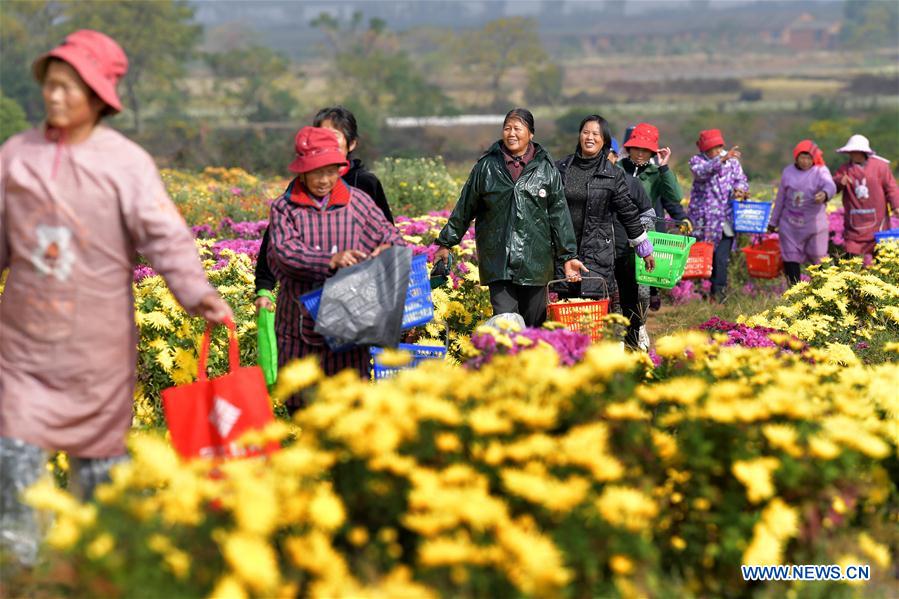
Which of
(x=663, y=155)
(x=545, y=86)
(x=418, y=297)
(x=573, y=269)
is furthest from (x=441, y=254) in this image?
(x=545, y=86)

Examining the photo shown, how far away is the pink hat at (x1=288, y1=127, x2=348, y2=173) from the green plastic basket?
3020 mm

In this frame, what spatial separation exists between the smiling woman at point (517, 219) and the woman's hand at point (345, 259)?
1.36 meters

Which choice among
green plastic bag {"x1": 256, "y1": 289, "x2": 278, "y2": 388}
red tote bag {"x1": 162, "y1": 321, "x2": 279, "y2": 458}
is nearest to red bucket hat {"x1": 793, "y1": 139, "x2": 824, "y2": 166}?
green plastic bag {"x1": 256, "y1": 289, "x2": 278, "y2": 388}

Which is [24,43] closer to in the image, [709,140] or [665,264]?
[709,140]

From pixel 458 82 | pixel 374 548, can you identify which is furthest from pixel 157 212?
pixel 458 82

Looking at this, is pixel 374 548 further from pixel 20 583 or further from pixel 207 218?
pixel 207 218

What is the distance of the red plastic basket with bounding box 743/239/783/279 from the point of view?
1030cm

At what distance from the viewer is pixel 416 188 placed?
14.0 meters

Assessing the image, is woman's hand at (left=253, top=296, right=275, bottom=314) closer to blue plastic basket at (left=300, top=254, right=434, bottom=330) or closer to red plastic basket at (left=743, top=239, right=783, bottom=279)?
blue plastic basket at (left=300, top=254, right=434, bottom=330)

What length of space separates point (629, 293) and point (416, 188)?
717cm

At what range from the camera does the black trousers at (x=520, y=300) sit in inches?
228

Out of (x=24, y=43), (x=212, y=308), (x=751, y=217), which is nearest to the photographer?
(x=212, y=308)

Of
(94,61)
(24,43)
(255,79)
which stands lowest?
(94,61)

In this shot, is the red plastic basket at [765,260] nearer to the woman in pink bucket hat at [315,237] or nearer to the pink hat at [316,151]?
the woman in pink bucket hat at [315,237]
